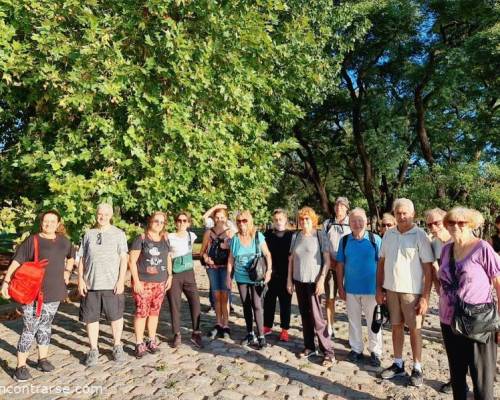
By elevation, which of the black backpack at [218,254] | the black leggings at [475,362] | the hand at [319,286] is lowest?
the black leggings at [475,362]

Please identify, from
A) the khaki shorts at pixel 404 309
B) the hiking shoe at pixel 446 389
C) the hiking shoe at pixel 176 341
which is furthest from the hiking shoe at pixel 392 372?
the hiking shoe at pixel 176 341

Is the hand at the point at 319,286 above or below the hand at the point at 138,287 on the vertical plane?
below

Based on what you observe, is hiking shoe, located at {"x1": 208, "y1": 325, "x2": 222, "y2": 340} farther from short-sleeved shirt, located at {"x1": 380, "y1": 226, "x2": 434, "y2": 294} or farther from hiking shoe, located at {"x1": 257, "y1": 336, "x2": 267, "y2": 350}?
short-sleeved shirt, located at {"x1": 380, "y1": 226, "x2": 434, "y2": 294}

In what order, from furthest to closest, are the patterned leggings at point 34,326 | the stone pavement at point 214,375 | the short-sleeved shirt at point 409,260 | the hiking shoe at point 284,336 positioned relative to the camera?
the hiking shoe at point 284,336 < the patterned leggings at point 34,326 < the short-sleeved shirt at point 409,260 < the stone pavement at point 214,375

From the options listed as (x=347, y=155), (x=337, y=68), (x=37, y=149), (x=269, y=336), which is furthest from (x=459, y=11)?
(x=37, y=149)

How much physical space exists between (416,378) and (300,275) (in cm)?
178

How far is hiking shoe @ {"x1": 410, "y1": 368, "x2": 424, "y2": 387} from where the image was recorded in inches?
186

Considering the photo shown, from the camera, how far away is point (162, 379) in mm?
4914

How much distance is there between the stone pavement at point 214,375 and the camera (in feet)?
14.9

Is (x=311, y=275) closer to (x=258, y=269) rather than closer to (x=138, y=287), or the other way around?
(x=258, y=269)

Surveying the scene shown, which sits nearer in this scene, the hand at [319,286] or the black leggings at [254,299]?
the hand at [319,286]

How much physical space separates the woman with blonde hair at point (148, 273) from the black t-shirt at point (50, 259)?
872 millimetres

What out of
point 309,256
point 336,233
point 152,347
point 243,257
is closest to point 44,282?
point 152,347

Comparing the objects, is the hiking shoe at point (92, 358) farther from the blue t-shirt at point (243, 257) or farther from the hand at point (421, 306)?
the hand at point (421, 306)
